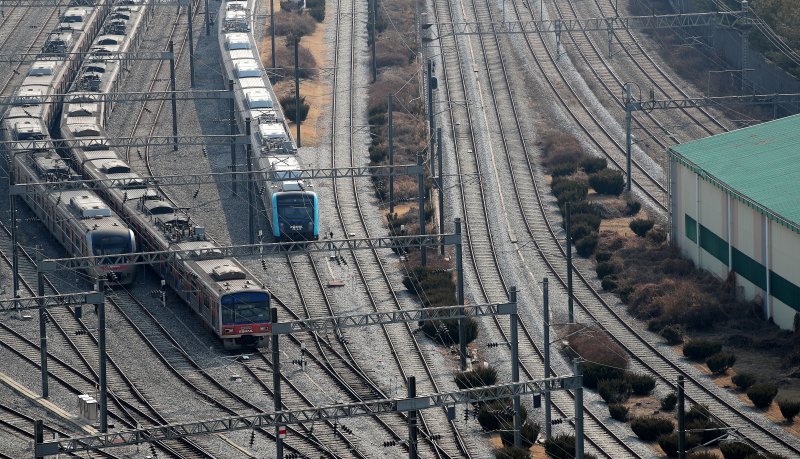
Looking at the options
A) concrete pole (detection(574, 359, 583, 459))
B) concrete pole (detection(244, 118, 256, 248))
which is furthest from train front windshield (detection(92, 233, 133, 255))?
concrete pole (detection(574, 359, 583, 459))

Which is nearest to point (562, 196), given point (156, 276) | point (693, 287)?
point (693, 287)

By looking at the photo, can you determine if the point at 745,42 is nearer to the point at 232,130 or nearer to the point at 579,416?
the point at 232,130

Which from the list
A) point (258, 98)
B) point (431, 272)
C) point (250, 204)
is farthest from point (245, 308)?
point (258, 98)

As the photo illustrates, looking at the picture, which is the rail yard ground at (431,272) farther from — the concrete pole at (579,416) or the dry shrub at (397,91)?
the concrete pole at (579,416)

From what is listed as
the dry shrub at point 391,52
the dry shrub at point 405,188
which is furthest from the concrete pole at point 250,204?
the dry shrub at point 391,52

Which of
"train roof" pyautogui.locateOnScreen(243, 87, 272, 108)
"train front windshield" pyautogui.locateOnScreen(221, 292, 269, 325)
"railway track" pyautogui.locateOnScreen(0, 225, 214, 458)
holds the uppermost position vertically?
"train roof" pyautogui.locateOnScreen(243, 87, 272, 108)

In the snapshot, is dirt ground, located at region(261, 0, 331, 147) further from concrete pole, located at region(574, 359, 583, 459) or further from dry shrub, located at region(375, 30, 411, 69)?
concrete pole, located at region(574, 359, 583, 459)

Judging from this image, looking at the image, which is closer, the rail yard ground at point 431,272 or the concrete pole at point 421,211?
the rail yard ground at point 431,272
